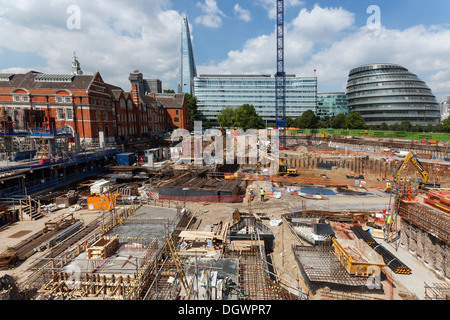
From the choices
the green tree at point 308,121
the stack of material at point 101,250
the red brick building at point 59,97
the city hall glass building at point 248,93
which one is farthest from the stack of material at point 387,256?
the city hall glass building at point 248,93

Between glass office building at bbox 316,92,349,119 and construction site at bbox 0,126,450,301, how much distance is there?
→ 122m

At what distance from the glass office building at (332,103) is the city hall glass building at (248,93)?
2358cm

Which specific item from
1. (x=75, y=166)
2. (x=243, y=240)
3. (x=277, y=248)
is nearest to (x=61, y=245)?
(x=243, y=240)

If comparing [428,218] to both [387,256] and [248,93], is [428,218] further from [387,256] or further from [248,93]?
[248,93]

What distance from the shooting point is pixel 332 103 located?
142375 millimetres

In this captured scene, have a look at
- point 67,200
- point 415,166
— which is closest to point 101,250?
point 67,200

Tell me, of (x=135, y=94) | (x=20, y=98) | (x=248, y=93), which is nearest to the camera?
(x=20, y=98)

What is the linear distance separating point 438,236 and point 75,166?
3430cm

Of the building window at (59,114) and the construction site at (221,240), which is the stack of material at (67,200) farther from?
the building window at (59,114)

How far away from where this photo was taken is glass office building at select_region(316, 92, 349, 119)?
461 feet

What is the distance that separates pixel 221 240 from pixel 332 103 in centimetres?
14773

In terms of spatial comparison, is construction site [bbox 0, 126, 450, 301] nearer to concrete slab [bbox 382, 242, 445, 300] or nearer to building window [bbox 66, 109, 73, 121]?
concrete slab [bbox 382, 242, 445, 300]

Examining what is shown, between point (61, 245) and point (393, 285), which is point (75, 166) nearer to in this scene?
point (61, 245)

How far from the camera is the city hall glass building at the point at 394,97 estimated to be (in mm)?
98625
